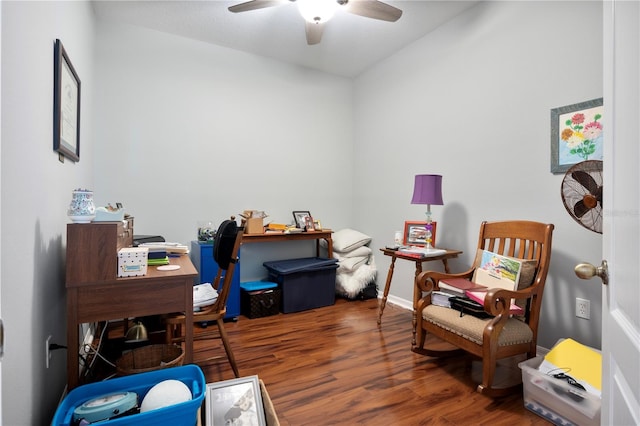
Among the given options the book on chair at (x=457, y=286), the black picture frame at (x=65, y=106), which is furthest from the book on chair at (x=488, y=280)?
the black picture frame at (x=65, y=106)

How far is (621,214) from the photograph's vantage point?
0.75m

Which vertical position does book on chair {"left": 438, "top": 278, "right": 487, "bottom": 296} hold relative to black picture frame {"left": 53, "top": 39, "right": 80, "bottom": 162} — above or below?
below

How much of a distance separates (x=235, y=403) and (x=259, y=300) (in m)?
1.66

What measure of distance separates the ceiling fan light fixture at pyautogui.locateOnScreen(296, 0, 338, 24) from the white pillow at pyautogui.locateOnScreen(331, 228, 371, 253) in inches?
88.9

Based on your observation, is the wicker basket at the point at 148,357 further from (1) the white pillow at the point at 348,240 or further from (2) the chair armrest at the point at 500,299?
(1) the white pillow at the point at 348,240

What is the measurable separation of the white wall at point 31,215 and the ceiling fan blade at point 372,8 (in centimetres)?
169

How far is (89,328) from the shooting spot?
8.14ft

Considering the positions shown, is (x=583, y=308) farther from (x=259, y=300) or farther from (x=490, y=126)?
(x=259, y=300)

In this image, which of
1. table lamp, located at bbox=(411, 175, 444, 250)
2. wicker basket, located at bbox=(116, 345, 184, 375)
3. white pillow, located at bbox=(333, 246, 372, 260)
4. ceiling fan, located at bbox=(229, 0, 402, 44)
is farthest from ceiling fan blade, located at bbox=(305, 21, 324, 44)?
wicker basket, located at bbox=(116, 345, 184, 375)

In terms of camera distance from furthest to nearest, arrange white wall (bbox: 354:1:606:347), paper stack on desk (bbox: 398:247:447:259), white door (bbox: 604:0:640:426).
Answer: paper stack on desk (bbox: 398:247:447:259)
white wall (bbox: 354:1:606:347)
white door (bbox: 604:0:640:426)

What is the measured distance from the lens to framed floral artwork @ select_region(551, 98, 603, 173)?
1.98 meters

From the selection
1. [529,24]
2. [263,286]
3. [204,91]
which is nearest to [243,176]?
[204,91]

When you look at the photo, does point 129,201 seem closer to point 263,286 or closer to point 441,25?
point 263,286

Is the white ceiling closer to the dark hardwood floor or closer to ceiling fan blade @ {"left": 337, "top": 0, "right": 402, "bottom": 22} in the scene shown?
ceiling fan blade @ {"left": 337, "top": 0, "right": 402, "bottom": 22}
